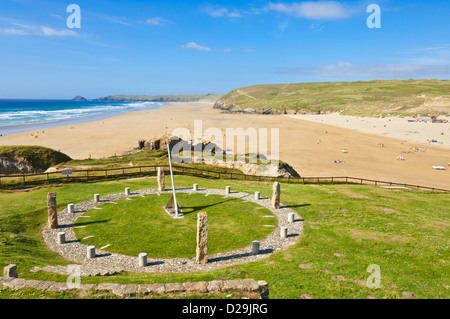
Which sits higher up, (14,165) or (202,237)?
(14,165)

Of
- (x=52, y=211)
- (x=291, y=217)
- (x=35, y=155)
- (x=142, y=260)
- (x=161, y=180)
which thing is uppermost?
(x=35, y=155)

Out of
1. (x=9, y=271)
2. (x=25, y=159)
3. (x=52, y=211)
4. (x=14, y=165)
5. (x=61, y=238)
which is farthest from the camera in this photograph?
(x=25, y=159)

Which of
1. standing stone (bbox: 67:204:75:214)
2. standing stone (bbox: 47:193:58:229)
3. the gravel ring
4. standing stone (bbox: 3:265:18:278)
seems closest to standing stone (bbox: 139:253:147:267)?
the gravel ring

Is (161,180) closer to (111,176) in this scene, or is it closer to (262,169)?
(111,176)

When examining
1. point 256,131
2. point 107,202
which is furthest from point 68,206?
point 256,131

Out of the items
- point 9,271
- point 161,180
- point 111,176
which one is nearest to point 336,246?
point 9,271

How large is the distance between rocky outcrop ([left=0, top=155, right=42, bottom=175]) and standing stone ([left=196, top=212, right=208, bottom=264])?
34.6m

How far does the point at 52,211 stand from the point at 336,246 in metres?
20.6

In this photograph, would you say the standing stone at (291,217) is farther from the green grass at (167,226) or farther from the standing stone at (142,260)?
the standing stone at (142,260)

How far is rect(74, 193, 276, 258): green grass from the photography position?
715 inches

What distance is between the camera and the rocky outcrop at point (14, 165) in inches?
1460

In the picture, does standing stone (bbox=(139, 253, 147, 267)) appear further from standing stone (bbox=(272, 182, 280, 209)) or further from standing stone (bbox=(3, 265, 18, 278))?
standing stone (bbox=(272, 182, 280, 209))

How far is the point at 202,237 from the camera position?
52.3 ft
